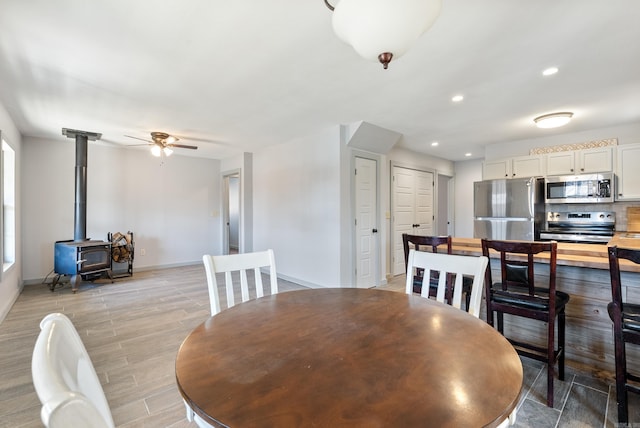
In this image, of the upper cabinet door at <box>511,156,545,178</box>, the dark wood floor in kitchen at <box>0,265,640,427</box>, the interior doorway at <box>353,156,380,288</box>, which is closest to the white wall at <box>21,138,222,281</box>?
the dark wood floor in kitchen at <box>0,265,640,427</box>

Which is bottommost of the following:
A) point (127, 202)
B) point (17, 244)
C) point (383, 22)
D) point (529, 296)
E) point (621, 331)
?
point (621, 331)

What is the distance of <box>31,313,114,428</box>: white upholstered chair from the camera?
1.20ft

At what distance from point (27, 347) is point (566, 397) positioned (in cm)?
429

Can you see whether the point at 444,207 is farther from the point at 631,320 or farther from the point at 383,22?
the point at 383,22

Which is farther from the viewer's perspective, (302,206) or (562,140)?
(302,206)

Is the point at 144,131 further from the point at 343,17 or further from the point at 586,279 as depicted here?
the point at 586,279

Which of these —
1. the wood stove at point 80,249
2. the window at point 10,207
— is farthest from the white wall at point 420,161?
the window at point 10,207

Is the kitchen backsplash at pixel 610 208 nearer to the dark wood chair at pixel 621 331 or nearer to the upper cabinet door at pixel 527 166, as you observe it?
the upper cabinet door at pixel 527 166

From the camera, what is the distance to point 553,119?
3.65 metres

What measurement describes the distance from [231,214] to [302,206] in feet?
12.2

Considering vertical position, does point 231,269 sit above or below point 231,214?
below

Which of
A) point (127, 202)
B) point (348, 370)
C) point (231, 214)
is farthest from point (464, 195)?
point (127, 202)

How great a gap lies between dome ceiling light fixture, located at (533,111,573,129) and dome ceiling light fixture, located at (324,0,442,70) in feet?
11.3

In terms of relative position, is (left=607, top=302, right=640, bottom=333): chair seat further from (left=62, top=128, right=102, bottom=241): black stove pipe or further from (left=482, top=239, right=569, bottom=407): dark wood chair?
(left=62, top=128, right=102, bottom=241): black stove pipe
